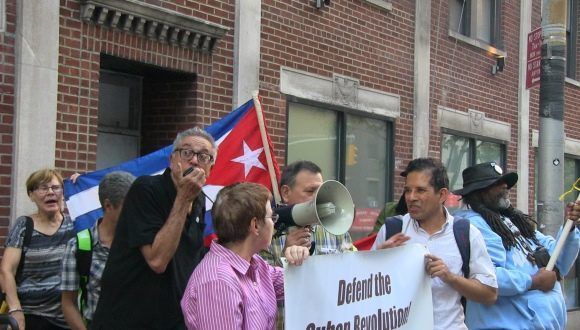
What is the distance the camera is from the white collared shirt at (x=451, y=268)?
4758 mm

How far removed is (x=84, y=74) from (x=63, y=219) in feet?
6.16

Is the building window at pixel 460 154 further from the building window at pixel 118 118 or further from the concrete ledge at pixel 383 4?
the building window at pixel 118 118

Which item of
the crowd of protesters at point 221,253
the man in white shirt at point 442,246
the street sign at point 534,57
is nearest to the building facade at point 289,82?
the crowd of protesters at point 221,253

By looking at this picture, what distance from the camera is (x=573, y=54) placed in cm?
1600

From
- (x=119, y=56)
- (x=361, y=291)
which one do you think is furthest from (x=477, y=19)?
(x=361, y=291)

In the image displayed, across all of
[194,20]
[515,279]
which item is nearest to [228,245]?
[515,279]

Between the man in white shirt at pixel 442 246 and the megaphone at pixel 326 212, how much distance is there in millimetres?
512

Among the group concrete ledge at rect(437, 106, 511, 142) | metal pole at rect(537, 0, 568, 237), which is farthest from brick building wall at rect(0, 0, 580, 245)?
metal pole at rect(537, 0, 568, 237)

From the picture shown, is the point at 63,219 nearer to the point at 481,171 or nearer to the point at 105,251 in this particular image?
the point at 105,251

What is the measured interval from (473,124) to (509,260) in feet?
25.4

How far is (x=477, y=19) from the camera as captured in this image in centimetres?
1338

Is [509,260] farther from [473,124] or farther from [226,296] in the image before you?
[473,124]

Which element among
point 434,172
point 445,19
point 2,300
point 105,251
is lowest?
point 2,300

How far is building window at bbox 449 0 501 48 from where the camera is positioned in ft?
42.3
